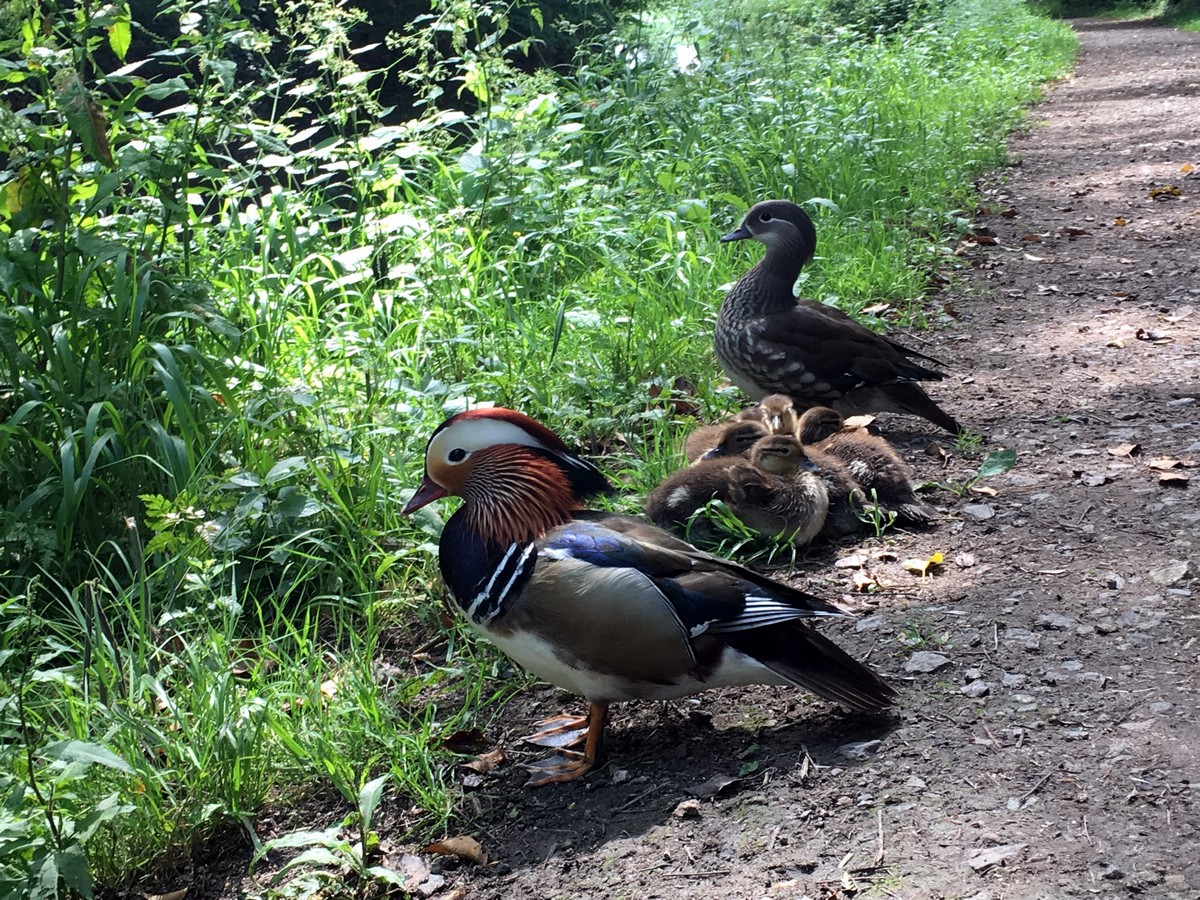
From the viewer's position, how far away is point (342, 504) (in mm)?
4113

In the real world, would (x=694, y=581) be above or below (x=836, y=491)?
above

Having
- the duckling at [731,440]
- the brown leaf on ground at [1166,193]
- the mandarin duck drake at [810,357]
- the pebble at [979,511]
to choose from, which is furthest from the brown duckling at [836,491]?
the brown leaf on ground at [1166,193]

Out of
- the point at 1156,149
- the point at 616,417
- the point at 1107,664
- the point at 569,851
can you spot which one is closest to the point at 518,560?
the point at 569,851

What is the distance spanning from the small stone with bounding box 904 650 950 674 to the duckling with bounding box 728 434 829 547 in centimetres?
80

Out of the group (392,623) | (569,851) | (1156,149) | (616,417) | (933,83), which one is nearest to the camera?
(569,851)

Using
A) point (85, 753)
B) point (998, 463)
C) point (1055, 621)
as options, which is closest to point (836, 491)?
point (998, 463)

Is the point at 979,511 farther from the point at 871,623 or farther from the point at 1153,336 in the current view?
the point at 1153,336

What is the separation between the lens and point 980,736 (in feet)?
9.73

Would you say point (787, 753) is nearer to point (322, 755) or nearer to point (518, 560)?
point (518, 560)

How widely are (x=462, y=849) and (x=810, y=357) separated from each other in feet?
9.59

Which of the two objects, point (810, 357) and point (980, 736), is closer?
point (980, 736)

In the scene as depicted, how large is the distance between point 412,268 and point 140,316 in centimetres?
158

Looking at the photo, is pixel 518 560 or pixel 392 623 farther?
pixel 392 623

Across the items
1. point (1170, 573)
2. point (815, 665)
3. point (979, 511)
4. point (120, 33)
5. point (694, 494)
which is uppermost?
point (120, 33)
